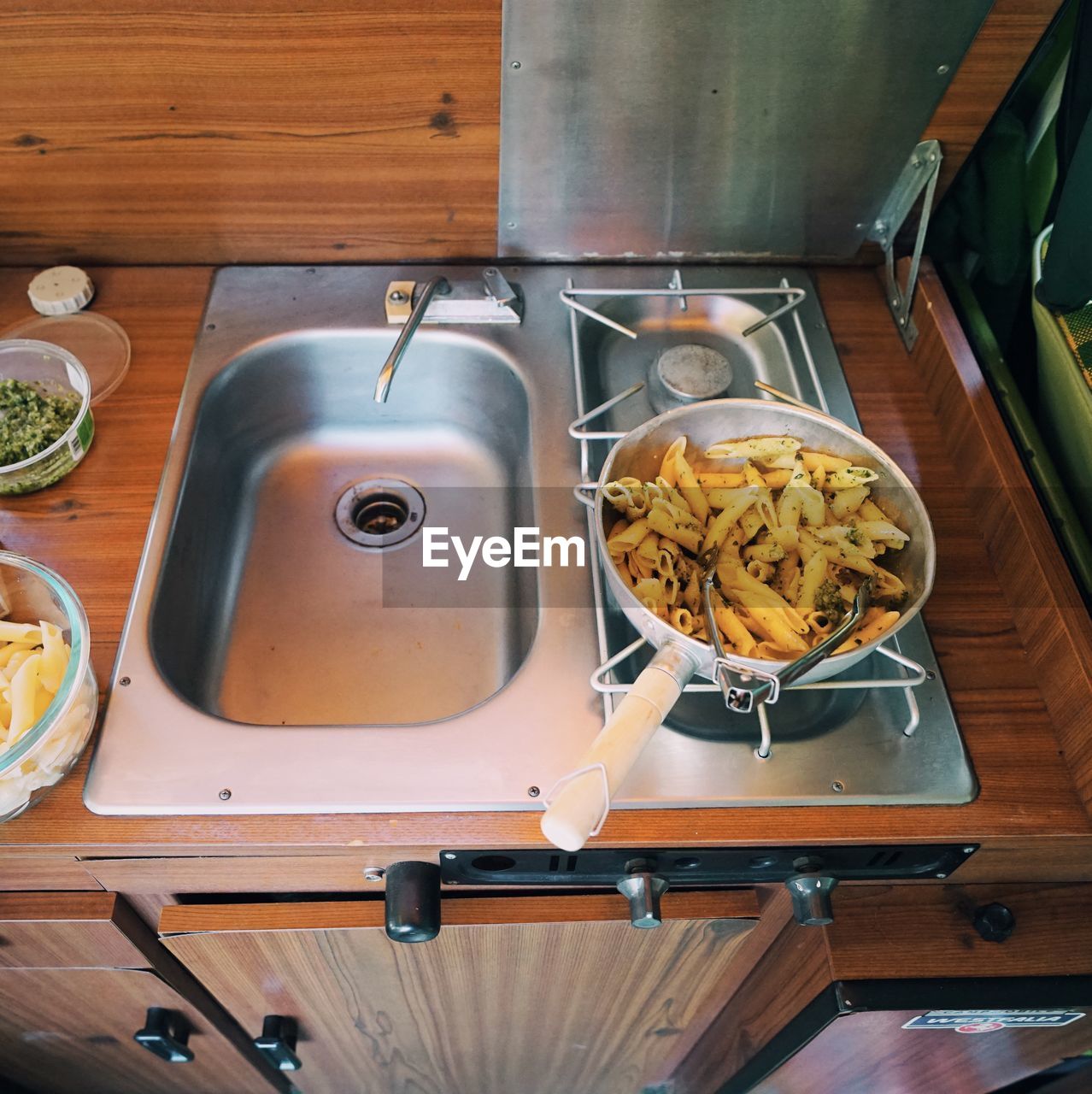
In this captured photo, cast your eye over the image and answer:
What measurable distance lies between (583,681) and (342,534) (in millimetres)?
387

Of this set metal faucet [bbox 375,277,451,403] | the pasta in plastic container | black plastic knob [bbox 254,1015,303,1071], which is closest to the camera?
the pasta in plastic container

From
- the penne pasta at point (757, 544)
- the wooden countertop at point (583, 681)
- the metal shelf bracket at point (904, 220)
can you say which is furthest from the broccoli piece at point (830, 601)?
the metal shelf bracket at point (904, 220)

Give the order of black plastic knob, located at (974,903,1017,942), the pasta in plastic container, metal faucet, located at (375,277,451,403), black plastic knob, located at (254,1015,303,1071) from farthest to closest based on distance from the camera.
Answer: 1. black plastic knob, located at (254,1015,303,1071)
2. metal faucet, located at (375,277,451,403)
3. black plastic knob, located at (974,903,1017,942)
4. the pasta in plastic container

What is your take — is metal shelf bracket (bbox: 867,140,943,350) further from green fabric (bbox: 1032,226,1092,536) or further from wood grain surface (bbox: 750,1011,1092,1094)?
wood grain surface (bbox: 750,1011,1092,1094)

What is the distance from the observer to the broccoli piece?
71cm

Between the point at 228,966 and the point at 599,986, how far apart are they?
0.35m

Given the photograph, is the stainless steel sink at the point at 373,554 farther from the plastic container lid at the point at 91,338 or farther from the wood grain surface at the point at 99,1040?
the wood grain surface at the point at 99,1040

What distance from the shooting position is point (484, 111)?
86cm

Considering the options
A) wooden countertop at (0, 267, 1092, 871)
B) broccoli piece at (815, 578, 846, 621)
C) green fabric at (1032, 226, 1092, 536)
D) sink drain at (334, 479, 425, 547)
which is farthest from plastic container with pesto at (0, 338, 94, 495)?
→ green fabric at (1032, 226, 1092, 536)

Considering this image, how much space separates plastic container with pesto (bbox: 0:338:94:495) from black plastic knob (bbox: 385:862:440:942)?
0.47m

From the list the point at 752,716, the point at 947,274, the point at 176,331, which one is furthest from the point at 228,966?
the point at 947,274

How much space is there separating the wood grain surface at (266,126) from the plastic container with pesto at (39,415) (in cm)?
16

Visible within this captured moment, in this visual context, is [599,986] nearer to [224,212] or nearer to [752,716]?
[752,716]

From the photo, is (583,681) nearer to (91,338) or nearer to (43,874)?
(43,874)
